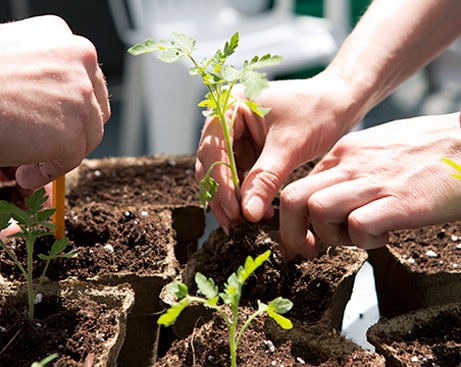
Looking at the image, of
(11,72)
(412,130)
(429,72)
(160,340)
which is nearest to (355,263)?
(412,130)

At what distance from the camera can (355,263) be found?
107 cm

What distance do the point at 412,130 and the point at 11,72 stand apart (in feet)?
2.14

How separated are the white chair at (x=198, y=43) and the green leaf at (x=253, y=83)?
1833mm

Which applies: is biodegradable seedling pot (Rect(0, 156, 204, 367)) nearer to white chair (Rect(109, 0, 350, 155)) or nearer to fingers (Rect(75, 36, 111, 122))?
fingers (Rect(75, 36, 111, 122))

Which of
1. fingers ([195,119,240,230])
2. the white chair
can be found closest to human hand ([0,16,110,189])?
fingers ([195,119,240,230])

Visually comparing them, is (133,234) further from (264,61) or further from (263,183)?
(264,61)

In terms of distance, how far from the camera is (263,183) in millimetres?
1069

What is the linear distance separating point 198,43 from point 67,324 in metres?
2.31

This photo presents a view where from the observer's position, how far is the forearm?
1.29 meters

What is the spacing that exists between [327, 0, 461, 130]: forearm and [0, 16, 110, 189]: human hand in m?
0.54

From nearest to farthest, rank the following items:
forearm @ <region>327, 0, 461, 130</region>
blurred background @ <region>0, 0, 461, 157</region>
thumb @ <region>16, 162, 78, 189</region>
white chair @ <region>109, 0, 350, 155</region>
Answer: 1. thumb @ <region>16, 162, 78, 189</region>
2. forearm @ <region>327, 0, 461, 130</region>
3. white chair @ <region>109, 0, 350, 155</region>
4. blurred background @ <region>0, 0, 461, 157</region>

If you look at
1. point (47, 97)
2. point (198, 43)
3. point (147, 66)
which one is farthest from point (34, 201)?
point (198, 43)

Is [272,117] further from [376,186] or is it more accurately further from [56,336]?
[56,336]

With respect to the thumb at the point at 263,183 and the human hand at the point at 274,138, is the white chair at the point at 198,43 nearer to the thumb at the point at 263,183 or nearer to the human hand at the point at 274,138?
the human hand at the point at 274,138
